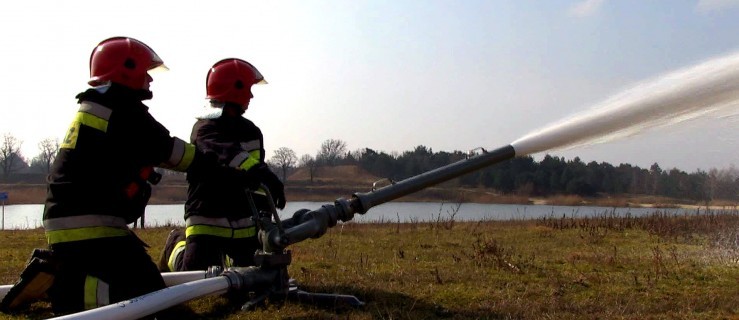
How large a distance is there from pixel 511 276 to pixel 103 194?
4.45 meters

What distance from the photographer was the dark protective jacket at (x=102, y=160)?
178 inches

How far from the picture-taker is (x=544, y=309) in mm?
5652

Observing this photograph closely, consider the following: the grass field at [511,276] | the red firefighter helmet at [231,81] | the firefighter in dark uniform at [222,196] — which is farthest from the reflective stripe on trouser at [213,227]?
the red firefighter helmet at [231,81]

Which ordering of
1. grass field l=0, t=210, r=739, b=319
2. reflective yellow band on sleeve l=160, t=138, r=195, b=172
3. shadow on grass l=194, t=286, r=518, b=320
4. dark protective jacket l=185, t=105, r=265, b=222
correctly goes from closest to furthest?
reflective yellow band on sleeve l=160, t=138, r=195, b=172 < shadow on grass l=194, t=286, r=518, b=320 < grass field l=0, t=210, r=739, b=319 < dark protective jacket l=185, t=105, r=265, b=222

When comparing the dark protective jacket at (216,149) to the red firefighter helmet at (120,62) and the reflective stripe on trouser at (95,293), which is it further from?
the reflective stripe on trouser at (95,293)

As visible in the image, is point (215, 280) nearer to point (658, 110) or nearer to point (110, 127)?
point (110, 127)

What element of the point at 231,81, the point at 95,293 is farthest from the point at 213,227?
the point at 95,293

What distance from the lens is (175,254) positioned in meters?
6.47

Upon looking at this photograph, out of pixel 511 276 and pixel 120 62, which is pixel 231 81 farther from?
pixel 511 276

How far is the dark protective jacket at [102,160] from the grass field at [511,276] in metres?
1.40

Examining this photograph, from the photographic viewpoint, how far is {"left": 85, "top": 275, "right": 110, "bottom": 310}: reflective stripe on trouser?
455 centimetres

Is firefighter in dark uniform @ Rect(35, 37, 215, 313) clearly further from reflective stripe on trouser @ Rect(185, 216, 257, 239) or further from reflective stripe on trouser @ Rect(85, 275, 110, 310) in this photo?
reflective stripe on trouser @ Rect(185, 216, 257, 239)

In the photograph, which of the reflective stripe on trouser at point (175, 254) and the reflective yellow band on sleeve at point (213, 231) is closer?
the reflective yellow band on sleeve at point (213, 231)

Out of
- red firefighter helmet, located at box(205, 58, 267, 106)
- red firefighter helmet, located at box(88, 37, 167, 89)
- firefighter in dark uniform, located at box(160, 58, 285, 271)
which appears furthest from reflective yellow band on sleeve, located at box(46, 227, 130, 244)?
red firefighter helmet, located at box(205, 58, 267, 106)
